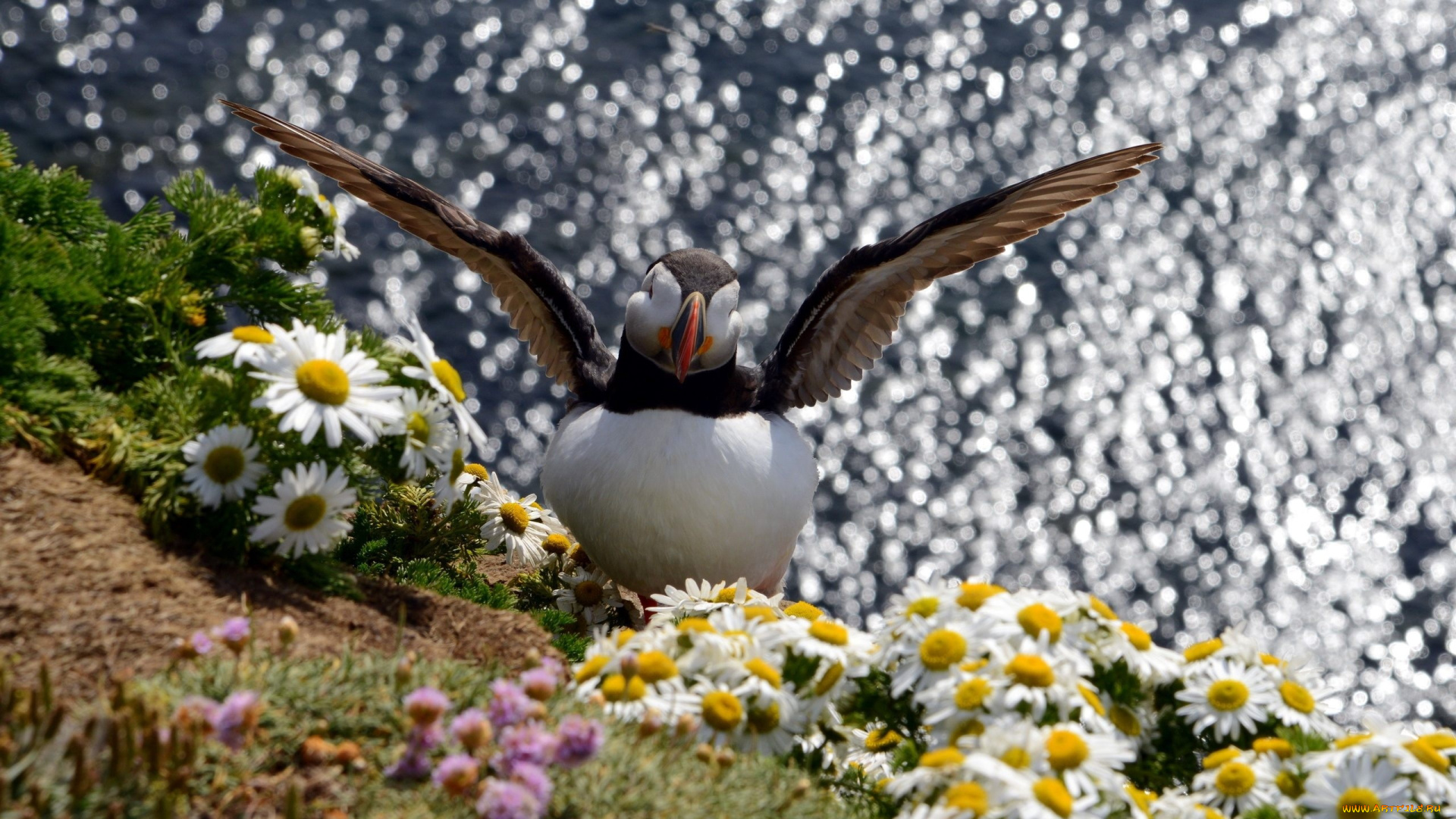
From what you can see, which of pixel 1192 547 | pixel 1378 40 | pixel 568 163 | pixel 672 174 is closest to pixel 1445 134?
pixel 1378 40

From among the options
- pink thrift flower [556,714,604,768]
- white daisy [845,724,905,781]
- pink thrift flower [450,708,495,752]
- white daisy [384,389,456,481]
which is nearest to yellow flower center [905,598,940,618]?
white daisy [845,724,905,781]

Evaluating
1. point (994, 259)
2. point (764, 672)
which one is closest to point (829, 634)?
Answer: point (764, 672)

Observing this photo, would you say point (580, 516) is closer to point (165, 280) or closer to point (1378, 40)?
point (165, 280)

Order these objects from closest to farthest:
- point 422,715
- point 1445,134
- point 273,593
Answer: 1. point 422,715
2. point 273,593
3. point 1445,134

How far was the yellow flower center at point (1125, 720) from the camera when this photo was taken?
3.31 meters

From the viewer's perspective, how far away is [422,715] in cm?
263

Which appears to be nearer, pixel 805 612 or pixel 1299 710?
pixel 1299 710

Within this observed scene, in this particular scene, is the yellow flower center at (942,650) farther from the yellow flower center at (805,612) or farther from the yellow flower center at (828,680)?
the yellow flower center at (805,612)

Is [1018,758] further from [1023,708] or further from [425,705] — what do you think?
[425,705]

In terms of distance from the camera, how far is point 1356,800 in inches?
117

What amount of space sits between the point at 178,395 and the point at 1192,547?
52.3ft

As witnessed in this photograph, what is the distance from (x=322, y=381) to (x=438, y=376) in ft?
1.31

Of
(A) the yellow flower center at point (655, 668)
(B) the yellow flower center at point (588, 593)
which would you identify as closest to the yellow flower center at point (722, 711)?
(A) the yellow flower center at point (655, 668)

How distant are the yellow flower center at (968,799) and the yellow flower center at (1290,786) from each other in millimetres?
924
